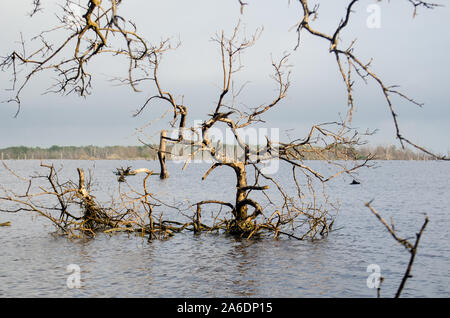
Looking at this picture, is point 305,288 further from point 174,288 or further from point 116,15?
point 116,15

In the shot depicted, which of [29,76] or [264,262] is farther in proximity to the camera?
[264,262]

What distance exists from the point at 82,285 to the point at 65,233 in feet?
28.5

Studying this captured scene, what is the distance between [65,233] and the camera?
69.4 feet
